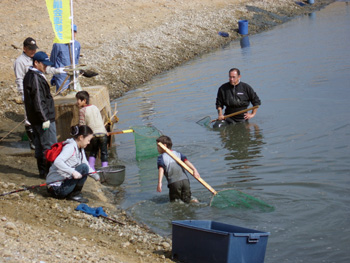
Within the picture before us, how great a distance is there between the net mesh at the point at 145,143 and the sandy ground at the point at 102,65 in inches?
65.0

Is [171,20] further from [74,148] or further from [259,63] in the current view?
[74,148]

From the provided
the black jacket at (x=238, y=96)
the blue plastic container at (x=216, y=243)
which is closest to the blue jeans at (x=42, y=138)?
the blue plastic container at (x=216, y=243)

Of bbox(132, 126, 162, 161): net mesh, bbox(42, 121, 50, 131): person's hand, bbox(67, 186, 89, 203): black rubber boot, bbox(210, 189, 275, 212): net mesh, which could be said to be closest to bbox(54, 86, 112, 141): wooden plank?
bbox(132, 126, 162, 161): net mesh

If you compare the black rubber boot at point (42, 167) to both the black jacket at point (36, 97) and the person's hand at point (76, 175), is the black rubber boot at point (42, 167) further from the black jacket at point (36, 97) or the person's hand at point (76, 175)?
the person's hand at point (76, 175)

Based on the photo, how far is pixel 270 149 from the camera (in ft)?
37.0

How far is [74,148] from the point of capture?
8.00 m

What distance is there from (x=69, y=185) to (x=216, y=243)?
316cm

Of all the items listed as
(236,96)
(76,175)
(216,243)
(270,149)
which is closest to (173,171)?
(76,175)

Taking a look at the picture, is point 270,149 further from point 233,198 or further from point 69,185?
point 69,185

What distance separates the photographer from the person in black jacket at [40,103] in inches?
335

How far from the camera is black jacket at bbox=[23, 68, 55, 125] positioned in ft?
27.9

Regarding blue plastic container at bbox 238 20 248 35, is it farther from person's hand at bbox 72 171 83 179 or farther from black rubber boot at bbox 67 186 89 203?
person's hand at bbox 72 171 83 179

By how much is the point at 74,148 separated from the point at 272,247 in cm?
319

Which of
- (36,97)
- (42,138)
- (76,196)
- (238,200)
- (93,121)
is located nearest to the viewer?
(238,200)
